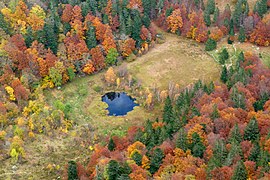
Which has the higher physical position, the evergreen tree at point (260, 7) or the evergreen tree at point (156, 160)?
the evergreen tree at point (260, 7)

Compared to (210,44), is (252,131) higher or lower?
lower

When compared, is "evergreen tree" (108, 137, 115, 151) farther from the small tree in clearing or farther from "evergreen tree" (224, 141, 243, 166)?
the small tree in clearing

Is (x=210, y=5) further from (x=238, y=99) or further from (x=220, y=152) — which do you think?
(x=220, y=152)

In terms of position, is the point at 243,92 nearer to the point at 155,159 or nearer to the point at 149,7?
the point at 155,159

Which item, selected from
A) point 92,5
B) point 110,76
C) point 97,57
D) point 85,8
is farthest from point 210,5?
point 110,76

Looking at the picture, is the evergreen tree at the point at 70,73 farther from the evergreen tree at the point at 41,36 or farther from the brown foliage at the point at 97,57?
the evergreen tree at the point at 41,36

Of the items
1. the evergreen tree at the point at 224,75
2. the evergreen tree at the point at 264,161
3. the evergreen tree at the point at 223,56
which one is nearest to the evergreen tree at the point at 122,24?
the evergreen tree at the point at 223,56
